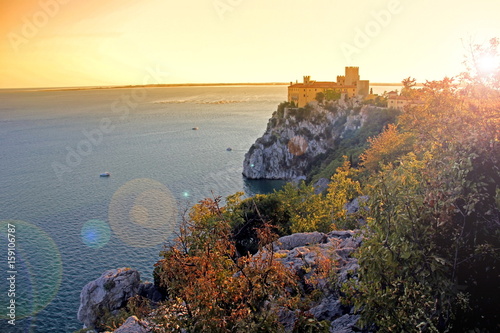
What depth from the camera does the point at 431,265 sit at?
9.27 m

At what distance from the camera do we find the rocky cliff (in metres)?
90.5

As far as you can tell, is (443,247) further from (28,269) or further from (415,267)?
(28,269)

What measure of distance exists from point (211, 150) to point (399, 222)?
339 feet

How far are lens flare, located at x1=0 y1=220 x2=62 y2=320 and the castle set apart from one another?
79.5 metres

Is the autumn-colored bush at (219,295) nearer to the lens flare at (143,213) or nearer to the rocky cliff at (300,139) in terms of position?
the lens flare at (143,213)

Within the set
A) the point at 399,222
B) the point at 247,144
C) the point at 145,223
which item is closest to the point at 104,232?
the point at 145,223

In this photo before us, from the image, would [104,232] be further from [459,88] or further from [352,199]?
[459,88]

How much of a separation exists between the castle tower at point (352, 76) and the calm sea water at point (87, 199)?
124ft

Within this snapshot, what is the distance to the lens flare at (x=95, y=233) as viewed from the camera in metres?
48.0

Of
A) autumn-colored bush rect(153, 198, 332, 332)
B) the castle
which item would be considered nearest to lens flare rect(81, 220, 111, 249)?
autumn-colored bush rect(153, 198, 332, 332)

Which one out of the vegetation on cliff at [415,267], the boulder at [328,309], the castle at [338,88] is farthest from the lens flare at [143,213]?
the castle at [338,88]

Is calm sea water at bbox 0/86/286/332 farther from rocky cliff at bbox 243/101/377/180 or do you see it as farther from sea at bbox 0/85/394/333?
rocky cliff at bbox 243/101/377/180

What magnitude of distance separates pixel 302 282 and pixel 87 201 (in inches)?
2199

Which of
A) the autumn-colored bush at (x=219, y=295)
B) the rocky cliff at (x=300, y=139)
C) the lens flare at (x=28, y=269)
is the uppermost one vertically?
the autumn-colored bush at (x=219, y=295)
